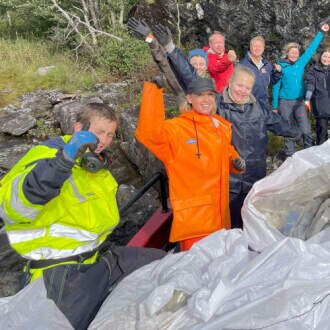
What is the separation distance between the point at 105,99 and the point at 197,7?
2993 mm

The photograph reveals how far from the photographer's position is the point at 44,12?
36.1 feet

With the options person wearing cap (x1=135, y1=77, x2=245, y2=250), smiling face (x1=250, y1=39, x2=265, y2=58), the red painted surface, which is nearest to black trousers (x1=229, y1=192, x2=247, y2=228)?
person wearing cap (x1=135, y1=77, x2=245, y2=250)

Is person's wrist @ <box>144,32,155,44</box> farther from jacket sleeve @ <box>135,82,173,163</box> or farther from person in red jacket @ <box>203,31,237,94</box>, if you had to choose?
person in red jacket @ <box>203,31,237,94</box>

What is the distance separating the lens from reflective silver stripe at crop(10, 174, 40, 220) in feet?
5.76

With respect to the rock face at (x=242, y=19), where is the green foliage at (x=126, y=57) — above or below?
below

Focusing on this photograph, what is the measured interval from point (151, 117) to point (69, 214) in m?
0.90

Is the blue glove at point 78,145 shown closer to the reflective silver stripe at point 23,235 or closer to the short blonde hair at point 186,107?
the reflective silver stripe at point 23,235

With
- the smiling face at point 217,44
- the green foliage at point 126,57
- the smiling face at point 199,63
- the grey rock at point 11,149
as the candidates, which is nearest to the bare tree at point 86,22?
the green foliage at point 126,57

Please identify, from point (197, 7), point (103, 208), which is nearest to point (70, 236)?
point (103, 208)

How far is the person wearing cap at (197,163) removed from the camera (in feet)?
9.05

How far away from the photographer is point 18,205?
1.76 metres

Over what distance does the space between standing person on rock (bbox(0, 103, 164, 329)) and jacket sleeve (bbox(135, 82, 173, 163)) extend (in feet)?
1.43

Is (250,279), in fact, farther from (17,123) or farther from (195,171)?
(17,123)

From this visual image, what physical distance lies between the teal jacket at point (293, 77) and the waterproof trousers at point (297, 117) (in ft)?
0.26
